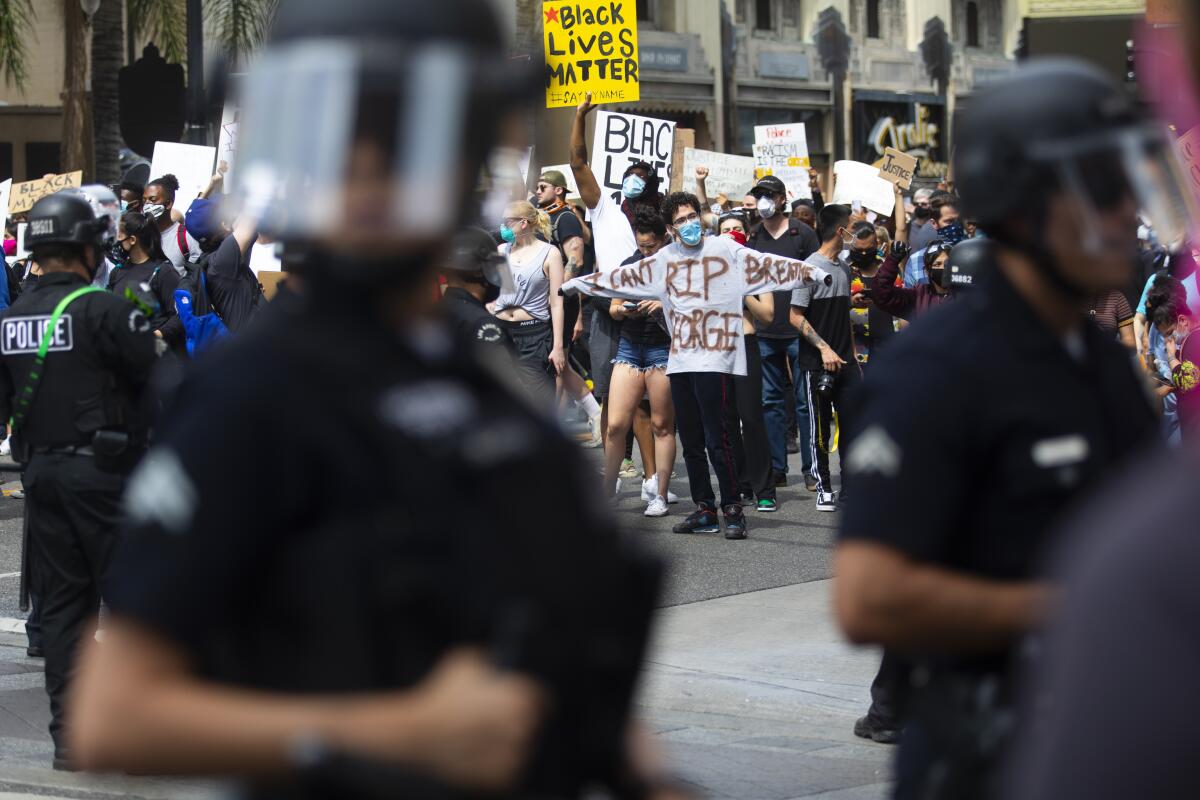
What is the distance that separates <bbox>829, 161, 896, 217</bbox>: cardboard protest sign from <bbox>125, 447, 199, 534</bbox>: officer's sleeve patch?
18415 mm

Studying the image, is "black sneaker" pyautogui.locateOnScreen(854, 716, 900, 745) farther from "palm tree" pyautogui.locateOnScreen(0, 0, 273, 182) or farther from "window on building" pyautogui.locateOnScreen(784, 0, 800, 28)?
"window on building" pyautogui.locateOnScreen(784, 0, 800, 28)

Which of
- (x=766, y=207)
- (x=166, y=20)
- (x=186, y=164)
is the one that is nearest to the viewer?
(x=766, y=207)

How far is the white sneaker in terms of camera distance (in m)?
11.9

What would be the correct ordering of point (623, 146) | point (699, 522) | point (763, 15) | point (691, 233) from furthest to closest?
point (763, 15) < point (623, 146) < point (699, 522) < point (691, 233)

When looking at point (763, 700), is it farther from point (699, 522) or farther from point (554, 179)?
point (554, 179)

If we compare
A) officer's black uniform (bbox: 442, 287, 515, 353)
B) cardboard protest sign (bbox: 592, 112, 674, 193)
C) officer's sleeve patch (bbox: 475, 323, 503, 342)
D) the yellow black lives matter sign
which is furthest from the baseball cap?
officer's sleeve patch (bbox: 475, 323, 503, 342)

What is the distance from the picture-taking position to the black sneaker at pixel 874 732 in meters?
6.62

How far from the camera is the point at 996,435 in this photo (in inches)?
105

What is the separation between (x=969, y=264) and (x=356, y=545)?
4467 mm

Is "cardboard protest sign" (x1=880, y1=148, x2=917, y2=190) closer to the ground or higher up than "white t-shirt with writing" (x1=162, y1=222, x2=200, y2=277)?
higher up

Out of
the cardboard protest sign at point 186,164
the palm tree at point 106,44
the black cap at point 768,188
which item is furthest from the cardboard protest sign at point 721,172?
the palm tree at point 106,44

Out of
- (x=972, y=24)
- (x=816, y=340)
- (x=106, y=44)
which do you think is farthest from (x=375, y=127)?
(x=972, y=24)

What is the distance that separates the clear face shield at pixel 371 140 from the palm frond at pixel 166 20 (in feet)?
81.9

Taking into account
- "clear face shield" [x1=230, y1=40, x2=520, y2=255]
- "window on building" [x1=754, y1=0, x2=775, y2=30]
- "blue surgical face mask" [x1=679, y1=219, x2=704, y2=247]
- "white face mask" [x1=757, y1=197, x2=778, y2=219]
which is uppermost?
"window on building" [x1=754, y1=0, x2=775, y2=30]
